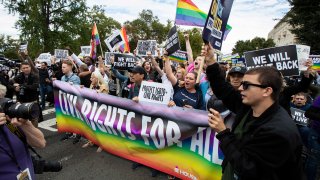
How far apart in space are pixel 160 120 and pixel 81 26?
3067 centimetres

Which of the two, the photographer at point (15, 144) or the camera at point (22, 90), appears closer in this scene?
the photographer at point (15, 144)

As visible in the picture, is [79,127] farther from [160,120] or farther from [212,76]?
[212,76]

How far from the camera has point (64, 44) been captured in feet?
104

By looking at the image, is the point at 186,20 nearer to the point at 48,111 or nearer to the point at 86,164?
the point at 86,164

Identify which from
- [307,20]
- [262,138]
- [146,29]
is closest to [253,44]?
[146,29]

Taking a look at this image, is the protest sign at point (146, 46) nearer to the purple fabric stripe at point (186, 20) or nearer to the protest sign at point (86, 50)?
the purple fabric stripe at point (186, 20)

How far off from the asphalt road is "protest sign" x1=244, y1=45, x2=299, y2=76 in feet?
8.31

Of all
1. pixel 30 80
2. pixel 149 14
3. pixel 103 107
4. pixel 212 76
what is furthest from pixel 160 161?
pixel 149 14

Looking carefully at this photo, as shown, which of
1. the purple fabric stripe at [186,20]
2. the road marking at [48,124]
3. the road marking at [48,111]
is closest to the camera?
the purple fabric stripe at [186,20]

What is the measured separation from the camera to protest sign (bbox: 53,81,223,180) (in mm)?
4035

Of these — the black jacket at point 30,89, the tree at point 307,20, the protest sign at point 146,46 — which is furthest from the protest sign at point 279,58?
the tree at point 307,20

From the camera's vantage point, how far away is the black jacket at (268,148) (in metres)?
1.82

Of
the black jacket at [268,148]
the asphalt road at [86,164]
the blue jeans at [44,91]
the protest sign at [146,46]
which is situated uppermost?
the protest sign at [146,46]

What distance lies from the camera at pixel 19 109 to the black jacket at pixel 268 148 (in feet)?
4.51
